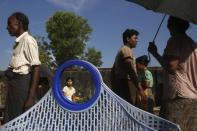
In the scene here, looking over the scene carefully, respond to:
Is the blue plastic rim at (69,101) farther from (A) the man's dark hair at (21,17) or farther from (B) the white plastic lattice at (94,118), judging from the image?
(A) the man's dark hair at (21,17)

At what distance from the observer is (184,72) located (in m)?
3.54

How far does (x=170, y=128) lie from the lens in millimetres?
3090

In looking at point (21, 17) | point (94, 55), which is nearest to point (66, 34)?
point (94, 55)

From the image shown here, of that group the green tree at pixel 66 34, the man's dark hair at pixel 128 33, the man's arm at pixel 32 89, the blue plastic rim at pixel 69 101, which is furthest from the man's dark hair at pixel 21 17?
the green tree at pixel 66 34

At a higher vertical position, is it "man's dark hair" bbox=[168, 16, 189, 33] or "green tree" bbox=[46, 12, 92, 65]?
"green tree" bbox=[46, 12, 92, 65]

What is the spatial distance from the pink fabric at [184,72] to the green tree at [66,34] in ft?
94.9

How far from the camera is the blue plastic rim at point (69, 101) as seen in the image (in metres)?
3.35

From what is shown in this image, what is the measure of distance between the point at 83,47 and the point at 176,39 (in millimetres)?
30349

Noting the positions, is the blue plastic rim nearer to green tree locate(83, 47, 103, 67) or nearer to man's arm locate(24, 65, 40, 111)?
man's arm locate(24, 65, 40, 111)

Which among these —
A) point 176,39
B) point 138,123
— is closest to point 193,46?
point 176,39

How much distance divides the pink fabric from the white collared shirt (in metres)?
1.07

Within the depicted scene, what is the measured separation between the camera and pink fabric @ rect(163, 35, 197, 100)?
3.51m

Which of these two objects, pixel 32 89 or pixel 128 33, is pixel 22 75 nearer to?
pixel 32 89

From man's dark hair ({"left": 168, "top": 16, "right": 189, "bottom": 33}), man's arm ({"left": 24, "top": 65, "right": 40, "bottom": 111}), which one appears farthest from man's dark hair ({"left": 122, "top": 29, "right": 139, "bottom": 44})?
man's arm ({"left": 24, "top": 65, "right": 40, "bottom": 111})
